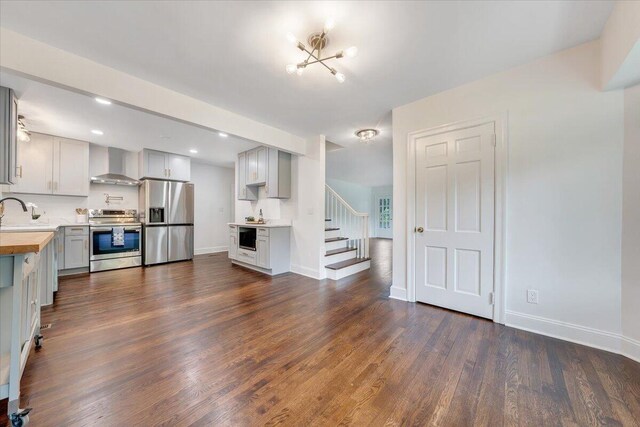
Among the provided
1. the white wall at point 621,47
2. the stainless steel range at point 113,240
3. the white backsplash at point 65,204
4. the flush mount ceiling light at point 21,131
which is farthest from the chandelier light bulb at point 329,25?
the white backsplash at point 65,204

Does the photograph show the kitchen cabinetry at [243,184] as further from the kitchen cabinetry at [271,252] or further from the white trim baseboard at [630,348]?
the white trim baseboard at [630,348]

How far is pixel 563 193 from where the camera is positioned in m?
2.13

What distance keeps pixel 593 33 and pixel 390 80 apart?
5.25 feet

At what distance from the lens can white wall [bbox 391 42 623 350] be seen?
1.97 meters

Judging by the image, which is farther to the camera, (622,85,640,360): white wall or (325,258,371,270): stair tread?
(325,258,371,270): stair tread

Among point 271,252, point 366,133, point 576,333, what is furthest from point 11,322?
point 366,133

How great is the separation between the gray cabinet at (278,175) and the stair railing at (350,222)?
3.93ft

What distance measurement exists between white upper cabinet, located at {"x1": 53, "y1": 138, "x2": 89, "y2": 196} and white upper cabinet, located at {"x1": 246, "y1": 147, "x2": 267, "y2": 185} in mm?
2997

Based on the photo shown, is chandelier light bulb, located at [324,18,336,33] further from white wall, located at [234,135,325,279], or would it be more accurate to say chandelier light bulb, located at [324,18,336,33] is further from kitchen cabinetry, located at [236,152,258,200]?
Result: kitchen cabinetry, located at [236,152,258,200]

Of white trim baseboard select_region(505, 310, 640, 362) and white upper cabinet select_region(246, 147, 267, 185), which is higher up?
white upper cabinet select_region(246, 147, 267, 185)

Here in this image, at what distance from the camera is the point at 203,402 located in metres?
1.41

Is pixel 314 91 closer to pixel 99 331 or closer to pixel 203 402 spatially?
pixel 203 402

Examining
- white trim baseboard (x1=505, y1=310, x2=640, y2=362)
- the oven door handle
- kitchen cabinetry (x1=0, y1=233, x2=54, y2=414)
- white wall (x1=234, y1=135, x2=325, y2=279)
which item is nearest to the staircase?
white wall (x1=234, y1=135, x2=325, y2=279)

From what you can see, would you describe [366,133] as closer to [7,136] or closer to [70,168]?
[7,136]
